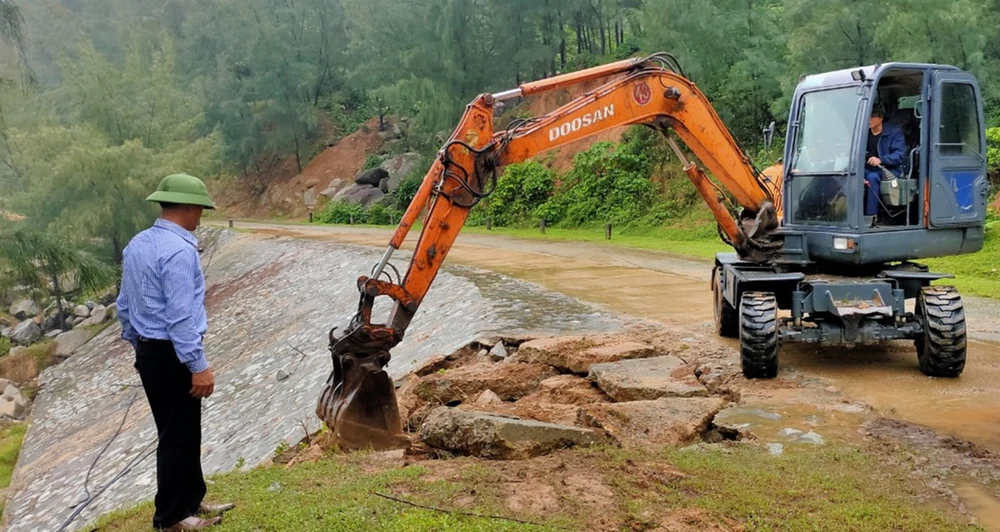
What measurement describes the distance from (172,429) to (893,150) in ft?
21.3

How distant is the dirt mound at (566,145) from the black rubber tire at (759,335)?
18.8 m

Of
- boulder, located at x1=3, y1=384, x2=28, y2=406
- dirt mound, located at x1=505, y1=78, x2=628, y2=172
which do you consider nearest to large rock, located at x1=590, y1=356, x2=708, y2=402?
boulder, located at x1=3, y1=384, x2=28, y2=406

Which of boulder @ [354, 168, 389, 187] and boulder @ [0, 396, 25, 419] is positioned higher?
boulder @ [354, 168, 389, 187]

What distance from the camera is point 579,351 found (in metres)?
8.27

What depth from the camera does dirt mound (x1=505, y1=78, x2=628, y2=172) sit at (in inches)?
1166

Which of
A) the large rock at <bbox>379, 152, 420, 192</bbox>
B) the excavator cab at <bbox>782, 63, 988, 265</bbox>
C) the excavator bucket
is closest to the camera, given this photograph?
the excavator bucket

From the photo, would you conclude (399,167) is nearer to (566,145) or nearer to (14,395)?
(566,145)

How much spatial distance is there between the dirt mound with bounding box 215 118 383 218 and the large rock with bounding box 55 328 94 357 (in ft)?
62.5

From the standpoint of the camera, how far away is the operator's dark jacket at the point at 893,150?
7.44m

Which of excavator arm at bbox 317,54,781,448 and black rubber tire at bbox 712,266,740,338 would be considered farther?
black rubber tire at bbox 712,266,740,338

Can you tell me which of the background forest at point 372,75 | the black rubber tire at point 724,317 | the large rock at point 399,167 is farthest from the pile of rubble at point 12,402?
the large rock at point 399,167

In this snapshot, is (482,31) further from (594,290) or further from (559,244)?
(594,290)

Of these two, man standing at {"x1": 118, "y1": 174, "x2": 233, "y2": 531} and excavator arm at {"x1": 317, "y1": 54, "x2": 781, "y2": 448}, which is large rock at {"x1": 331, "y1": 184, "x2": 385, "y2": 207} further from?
man standing at {"x1": 118, "y1": 174, "x2": 233, "y2": 531}

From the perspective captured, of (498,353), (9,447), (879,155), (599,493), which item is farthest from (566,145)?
(599,493)
